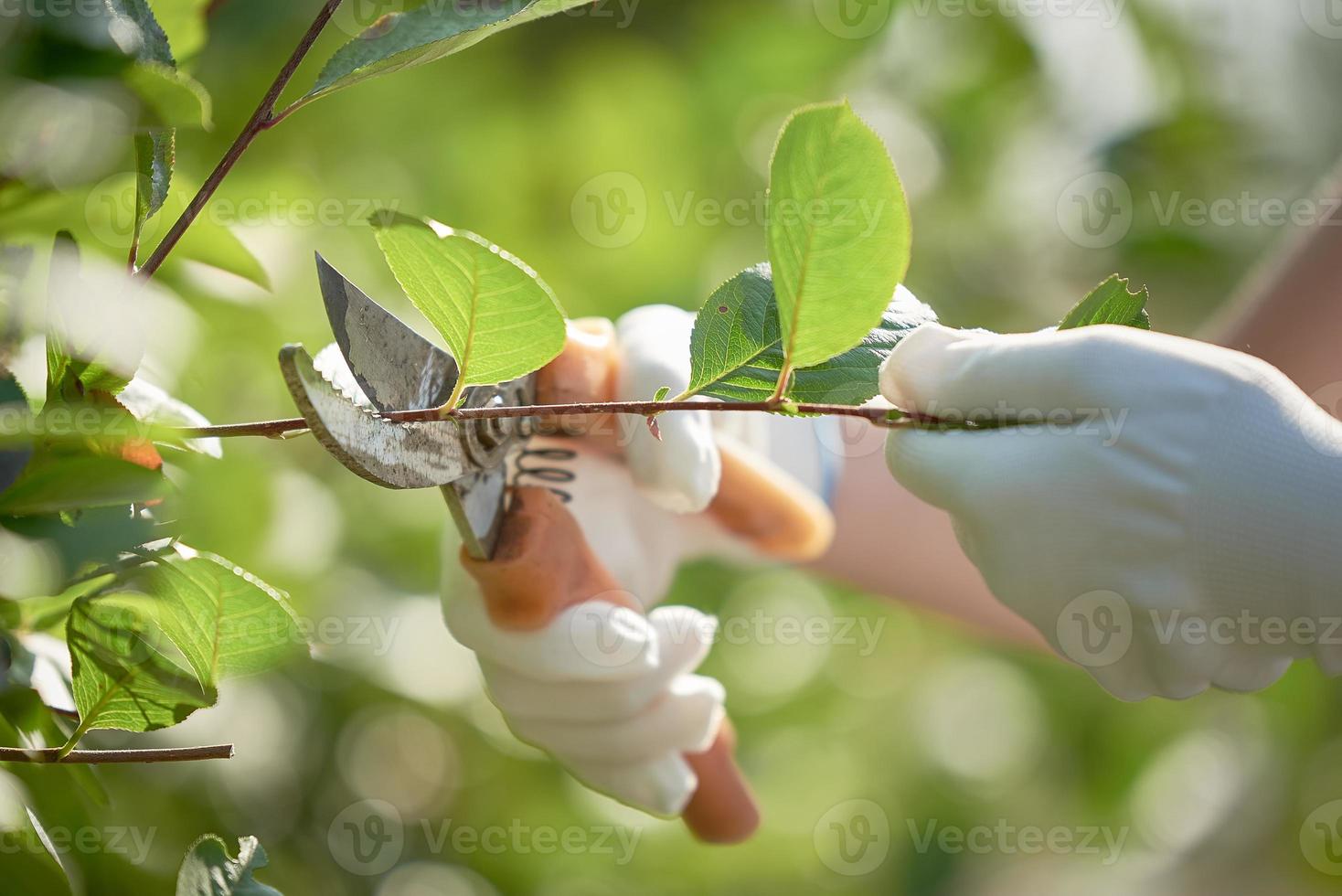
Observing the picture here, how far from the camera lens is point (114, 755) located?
23 cm

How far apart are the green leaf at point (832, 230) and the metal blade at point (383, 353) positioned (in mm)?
78

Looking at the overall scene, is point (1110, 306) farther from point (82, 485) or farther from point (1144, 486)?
point (82, 485)

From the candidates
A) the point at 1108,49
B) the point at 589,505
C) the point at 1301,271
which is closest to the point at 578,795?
the point at 589,505

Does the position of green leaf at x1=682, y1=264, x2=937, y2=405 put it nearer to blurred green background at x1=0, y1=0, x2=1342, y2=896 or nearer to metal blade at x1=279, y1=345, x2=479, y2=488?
metal blade at x1=279, y1=345, x2=479, y2=488

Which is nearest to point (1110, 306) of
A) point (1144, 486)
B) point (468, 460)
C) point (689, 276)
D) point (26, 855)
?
point (1144, 486)

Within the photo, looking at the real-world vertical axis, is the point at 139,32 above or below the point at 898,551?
above

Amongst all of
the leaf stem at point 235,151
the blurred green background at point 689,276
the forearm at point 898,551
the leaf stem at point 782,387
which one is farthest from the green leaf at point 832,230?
the forearm at point 898,551

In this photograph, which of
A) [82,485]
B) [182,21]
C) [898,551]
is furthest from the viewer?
[898,551]

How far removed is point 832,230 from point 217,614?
143 millimetres

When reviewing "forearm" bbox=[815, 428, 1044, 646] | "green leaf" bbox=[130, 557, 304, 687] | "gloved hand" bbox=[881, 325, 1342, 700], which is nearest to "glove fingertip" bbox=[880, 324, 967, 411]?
"gloved hand" bbox=[881, 325, 1342, 700]

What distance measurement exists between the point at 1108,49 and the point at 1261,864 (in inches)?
40.7

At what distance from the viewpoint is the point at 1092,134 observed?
0.83 metres

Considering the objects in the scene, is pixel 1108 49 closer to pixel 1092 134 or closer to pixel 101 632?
pixel 1092 134

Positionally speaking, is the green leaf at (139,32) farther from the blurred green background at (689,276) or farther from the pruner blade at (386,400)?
the blurred green background at (689,276)
